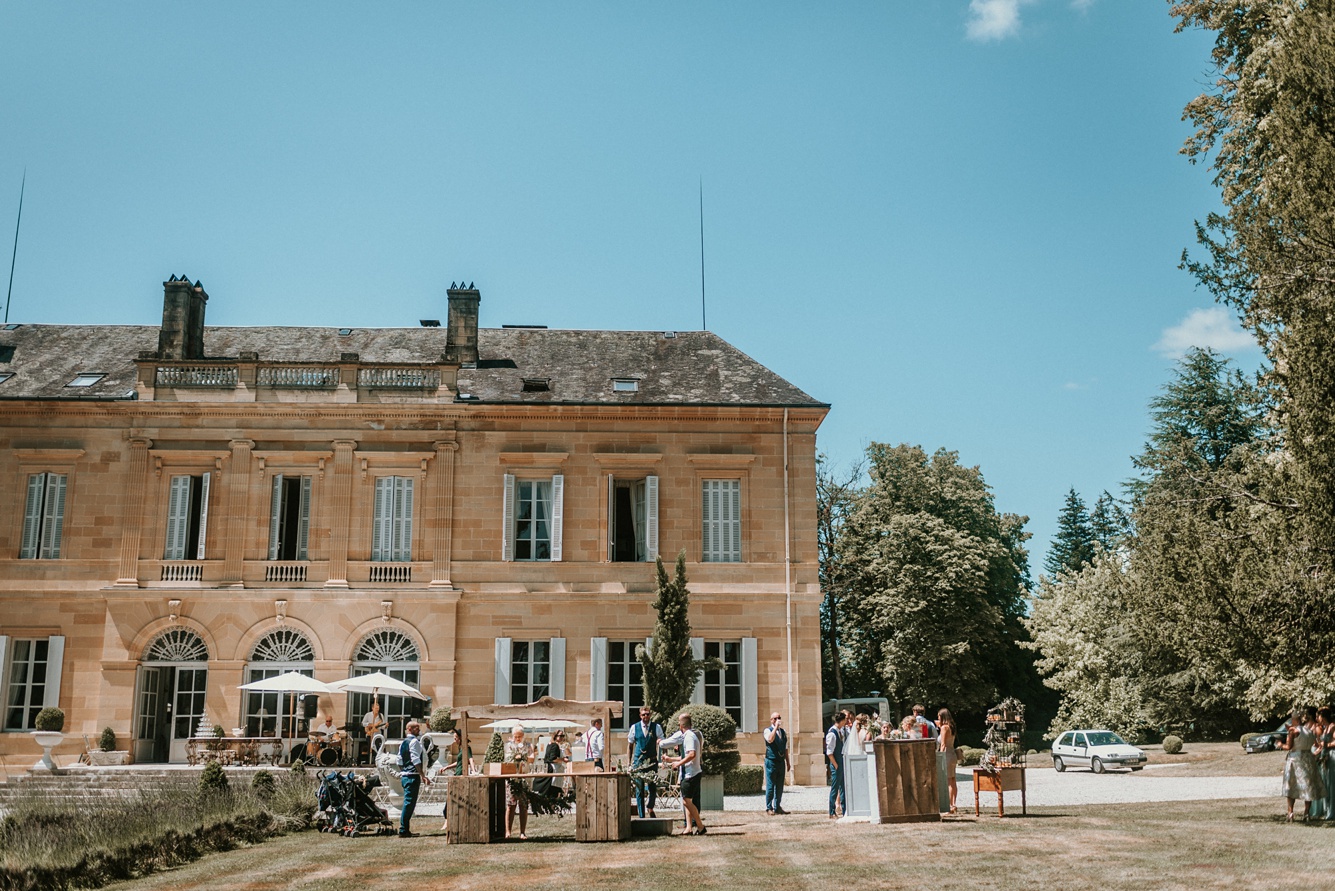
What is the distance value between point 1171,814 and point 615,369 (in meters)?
16.1

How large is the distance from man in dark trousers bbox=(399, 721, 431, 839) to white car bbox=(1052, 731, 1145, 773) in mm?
22766

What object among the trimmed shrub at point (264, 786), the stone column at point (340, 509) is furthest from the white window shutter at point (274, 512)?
the trimmed shrub at point (264, 786)

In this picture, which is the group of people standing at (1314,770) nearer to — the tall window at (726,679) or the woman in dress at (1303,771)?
the woman in dress at (1303,771)

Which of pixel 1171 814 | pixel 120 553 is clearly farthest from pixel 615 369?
pixel 1171 814

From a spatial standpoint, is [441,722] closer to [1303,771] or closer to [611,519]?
[611,519]

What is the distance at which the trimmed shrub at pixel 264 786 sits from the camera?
16984 mm

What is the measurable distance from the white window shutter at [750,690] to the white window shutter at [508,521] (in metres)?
5.33

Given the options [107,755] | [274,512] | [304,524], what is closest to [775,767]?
[304,524]

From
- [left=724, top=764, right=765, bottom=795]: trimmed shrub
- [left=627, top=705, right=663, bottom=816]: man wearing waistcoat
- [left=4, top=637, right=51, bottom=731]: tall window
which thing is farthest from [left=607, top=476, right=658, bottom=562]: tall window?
[left=4, top=637, right=51, bottom=731]: tall window

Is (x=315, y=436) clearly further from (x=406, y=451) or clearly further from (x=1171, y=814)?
(x=1171, y=814)

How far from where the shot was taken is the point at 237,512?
1008 inches

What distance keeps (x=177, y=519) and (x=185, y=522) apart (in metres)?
0.19

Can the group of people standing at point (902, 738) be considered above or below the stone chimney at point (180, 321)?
below

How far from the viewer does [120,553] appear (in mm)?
25422
